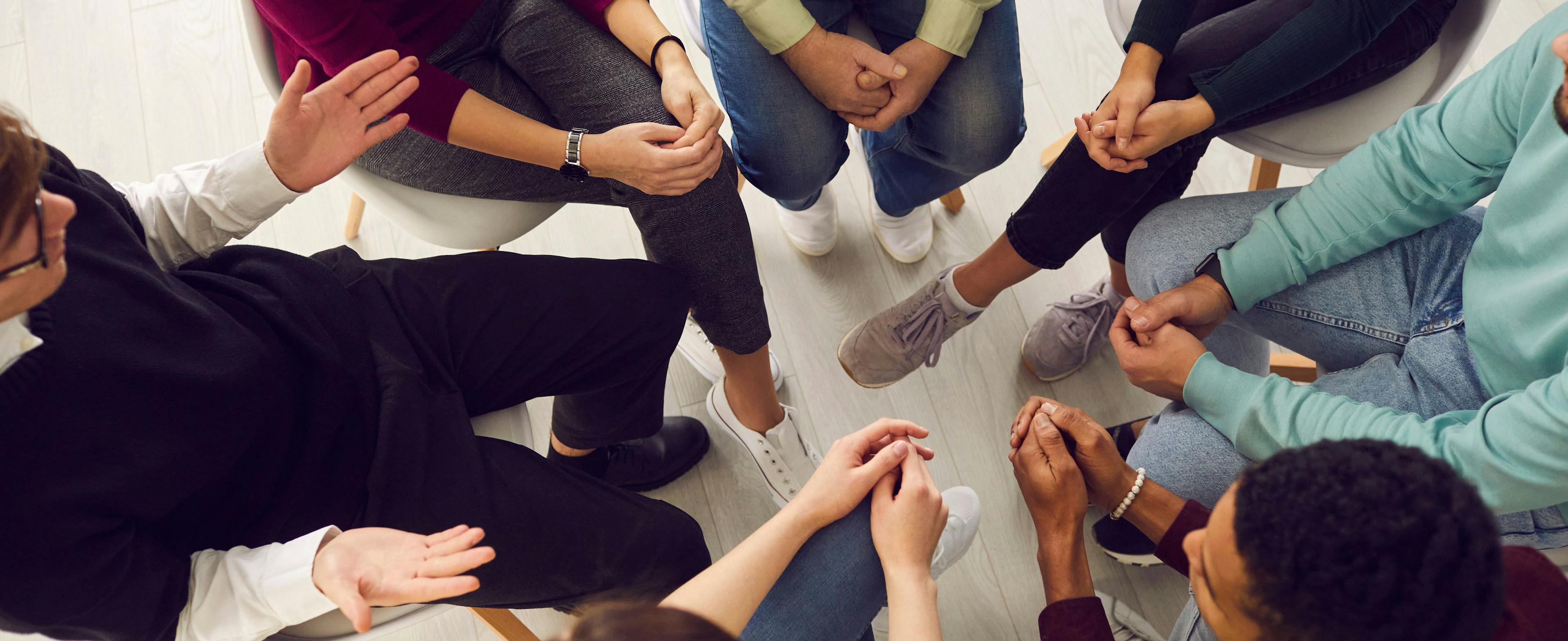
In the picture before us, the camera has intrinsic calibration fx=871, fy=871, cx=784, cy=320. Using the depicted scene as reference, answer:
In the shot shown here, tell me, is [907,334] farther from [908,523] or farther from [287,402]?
[287,402]

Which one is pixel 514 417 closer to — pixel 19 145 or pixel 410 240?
pixel 19 145

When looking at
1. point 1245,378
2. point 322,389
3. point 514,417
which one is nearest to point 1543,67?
point 1245,378

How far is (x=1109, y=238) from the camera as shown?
62.0 inches

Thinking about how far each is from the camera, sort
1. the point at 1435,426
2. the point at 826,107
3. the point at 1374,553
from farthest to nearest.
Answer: the point at 826,107 → the point at 1435,426 → the point at 1374,553

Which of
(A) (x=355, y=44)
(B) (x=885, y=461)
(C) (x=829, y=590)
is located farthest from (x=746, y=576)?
(A) (x=355, y=44)

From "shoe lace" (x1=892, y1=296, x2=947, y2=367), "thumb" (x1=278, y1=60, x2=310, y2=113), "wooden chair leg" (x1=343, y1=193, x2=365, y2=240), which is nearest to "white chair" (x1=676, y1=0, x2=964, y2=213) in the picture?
"shoe lace" (x1=892, y1=296, x2=947, y2=367)

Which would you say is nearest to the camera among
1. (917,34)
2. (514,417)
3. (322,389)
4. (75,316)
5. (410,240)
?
(75,316)

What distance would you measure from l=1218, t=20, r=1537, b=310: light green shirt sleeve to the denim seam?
3cm

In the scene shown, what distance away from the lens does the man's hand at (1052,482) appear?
1.23 meters

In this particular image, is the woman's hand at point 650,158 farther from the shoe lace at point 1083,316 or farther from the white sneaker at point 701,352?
the shoe lace at point 1083,316

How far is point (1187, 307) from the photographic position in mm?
1228

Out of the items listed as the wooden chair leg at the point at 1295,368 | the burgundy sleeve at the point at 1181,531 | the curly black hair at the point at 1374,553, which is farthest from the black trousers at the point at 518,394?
the wooden chair leg at the point at 1295,368

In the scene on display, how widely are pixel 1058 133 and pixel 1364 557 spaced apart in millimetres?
1504

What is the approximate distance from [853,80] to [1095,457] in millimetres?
672
